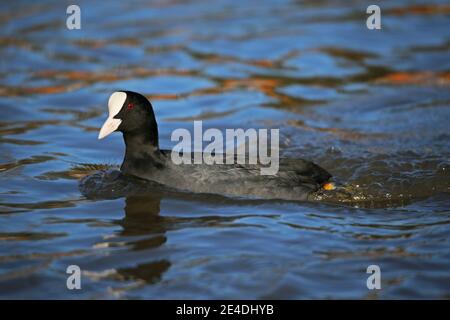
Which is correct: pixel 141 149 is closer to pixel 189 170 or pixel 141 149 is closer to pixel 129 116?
pixel 129 116

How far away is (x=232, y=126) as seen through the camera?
30.7 feet

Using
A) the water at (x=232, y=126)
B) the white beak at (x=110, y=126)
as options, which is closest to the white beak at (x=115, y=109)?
the white beak at (x=110, y=126)

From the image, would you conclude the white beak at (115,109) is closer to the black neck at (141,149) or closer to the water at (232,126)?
the black neck at (141,149)

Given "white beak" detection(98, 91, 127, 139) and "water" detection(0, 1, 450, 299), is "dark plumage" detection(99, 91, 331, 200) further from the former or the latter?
"water" detection(0, 1, 450, 299)

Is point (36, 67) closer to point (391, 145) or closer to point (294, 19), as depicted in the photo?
point (294, 19)

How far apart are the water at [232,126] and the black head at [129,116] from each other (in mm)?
542

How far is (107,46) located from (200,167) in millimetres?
7058

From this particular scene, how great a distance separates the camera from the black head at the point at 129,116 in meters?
6.68

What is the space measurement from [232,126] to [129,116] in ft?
9.15

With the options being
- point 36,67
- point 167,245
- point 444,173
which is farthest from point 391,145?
point 36,67

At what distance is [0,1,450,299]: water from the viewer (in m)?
5.36

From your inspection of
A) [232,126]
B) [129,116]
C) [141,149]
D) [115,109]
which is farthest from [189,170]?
[232,126]
